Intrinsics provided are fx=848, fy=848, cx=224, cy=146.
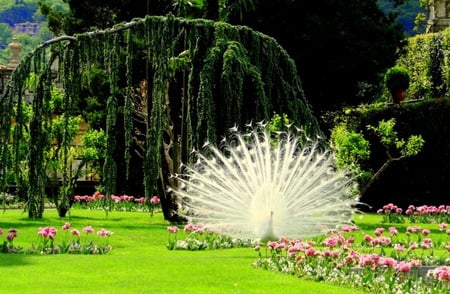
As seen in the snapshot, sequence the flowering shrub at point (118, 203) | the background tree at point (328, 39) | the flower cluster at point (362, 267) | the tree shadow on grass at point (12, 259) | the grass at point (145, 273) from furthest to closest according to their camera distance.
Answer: the background tree at point (328, 39), the flowering shrub at point (118, 203), the tree shadow on grass at point (12, 259), the grass at point (145, 273), the flower cluster at point (362, 267)

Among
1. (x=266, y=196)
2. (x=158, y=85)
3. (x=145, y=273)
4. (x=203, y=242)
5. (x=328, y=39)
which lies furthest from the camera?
(x=328, y=39)

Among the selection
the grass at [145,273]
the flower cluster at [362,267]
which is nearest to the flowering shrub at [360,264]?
the flower cluster at [362,267]

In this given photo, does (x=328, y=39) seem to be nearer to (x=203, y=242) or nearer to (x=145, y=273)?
(x=203, y=242)

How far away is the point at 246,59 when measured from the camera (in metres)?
12.2

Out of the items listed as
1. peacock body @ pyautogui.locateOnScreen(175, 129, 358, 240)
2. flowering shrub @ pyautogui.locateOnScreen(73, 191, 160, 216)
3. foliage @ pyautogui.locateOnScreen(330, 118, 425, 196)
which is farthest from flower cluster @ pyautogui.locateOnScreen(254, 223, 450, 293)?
flowering shrub @ pyautogui.locateOnScreen(73, 191, 160, 216)

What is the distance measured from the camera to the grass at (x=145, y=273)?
319 inches

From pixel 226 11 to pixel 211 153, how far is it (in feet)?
20.8

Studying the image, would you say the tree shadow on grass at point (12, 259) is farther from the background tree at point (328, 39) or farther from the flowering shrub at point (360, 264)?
the background tree at point (328, 39)

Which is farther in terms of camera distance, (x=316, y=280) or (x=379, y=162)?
(x=379, y=162)

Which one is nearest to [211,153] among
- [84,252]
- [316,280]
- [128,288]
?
[84,252]

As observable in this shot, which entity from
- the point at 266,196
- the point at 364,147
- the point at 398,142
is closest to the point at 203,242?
the point at 266,196

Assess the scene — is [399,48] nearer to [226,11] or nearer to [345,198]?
[226,11]

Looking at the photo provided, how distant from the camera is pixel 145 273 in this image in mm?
9141

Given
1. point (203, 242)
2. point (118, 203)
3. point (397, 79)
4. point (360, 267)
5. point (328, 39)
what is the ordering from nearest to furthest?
point (360, 267)
point (203, 242)
point (118, 203)
point (328, 39)
point (397, 79)
